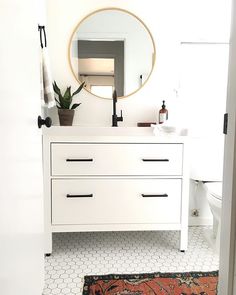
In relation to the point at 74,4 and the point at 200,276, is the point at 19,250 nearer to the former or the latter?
the point at 200,276

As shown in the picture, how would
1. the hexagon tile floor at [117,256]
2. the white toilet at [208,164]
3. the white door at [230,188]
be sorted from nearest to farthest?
1. the white door at [230,188]
2. the hexagon tile floor at [117,256]
3. the white toilet at [208,164]

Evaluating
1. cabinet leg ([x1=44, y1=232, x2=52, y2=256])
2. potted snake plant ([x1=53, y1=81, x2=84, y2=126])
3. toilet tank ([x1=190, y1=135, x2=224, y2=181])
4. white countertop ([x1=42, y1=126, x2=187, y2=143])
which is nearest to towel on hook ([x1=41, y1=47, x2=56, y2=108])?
white countertop ([x1=42, y1=126, x2=187, y2=143])

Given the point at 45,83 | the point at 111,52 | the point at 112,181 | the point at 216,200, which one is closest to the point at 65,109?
the point at 45,83

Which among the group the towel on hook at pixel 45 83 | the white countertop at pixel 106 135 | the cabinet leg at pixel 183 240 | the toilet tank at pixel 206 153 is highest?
the towel on hook at pixel 45 83

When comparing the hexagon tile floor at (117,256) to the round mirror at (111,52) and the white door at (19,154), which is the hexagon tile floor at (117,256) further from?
the round mirror at (111,52)

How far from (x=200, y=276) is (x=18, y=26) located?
5.25ft

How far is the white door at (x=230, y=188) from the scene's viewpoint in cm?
83

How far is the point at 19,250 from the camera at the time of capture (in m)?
1.02

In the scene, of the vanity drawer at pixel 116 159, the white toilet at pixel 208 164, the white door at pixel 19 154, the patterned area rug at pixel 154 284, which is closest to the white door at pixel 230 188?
the white door at pixel 19 154

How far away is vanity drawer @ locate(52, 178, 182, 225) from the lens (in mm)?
1964

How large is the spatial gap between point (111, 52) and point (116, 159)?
949mm

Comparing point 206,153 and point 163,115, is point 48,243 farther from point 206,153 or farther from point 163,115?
point 206,153

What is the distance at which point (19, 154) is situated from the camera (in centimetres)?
103

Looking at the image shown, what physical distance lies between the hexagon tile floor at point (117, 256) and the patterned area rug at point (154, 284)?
2.6 inches
